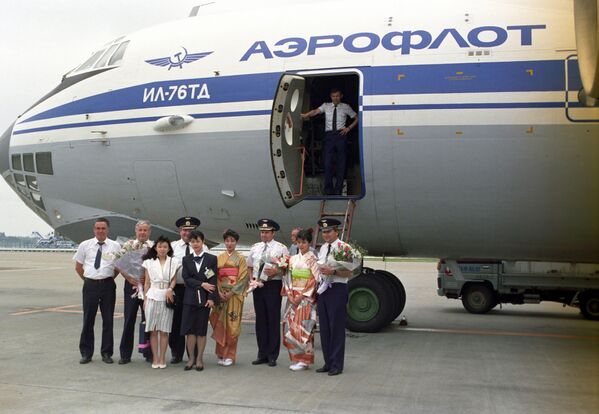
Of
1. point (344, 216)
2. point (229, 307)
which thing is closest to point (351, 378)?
point (229, 307)

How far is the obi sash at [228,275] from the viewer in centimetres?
804

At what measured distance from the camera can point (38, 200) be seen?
12430 mm

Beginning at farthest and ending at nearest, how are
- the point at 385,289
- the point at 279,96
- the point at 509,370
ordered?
the point at 385,289 < the point at 279,96 < the point at 509,370

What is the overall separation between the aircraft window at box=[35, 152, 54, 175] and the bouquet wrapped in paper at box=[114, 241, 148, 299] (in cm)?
458

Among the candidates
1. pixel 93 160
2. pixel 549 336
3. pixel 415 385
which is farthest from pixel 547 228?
pixel 93 160

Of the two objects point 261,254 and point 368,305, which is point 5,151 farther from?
point 368,305

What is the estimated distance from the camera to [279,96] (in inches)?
400

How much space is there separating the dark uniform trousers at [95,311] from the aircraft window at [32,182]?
15.9 feet

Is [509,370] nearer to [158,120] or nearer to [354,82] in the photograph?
[354,82]

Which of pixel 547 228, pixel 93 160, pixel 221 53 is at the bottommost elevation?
pixel 547 228

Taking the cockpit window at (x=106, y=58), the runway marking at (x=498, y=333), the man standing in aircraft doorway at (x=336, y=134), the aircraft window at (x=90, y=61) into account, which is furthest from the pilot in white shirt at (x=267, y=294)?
the aircraft window at (x=90, y=61)

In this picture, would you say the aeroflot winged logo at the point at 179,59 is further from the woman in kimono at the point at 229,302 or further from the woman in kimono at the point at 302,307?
the woman in kimono at the point at 302,307

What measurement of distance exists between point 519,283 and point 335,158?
20.4 ft

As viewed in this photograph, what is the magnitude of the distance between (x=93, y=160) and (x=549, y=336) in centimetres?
855
